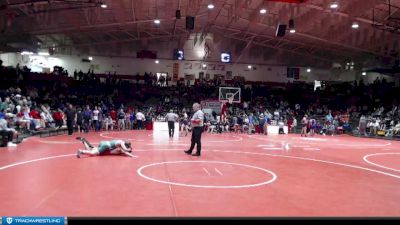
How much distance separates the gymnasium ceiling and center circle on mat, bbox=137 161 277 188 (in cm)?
1307

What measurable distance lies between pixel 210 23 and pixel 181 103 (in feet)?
24.3

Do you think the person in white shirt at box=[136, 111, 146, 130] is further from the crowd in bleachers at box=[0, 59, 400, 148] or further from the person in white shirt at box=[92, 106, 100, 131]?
the person in white shirt at box=[92, 106, 100, 131]

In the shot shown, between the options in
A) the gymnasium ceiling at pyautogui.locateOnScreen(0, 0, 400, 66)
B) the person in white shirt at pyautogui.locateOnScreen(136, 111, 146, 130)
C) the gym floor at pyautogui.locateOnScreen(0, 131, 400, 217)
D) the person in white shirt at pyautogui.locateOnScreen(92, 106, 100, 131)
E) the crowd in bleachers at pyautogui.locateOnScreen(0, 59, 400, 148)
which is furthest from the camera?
the person in white shirt at pyautogui.locateOnScreen(136, 111, 146, 130)

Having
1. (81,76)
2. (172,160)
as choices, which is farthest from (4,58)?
(172,160)

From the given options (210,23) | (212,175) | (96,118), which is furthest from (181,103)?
(212,175)

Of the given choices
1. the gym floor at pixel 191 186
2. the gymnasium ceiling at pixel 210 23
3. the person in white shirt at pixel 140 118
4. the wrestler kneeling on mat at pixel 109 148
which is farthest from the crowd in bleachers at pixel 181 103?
the gym floor at pixel 191 186

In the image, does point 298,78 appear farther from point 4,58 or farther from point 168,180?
point 168,180

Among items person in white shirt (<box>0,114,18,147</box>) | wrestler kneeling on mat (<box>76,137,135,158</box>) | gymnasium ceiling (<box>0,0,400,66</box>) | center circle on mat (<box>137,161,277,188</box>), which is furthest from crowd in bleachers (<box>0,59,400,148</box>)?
Answer: center circle on mat (<box>137,161,277,188</box>)

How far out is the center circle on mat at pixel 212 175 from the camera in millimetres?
6648

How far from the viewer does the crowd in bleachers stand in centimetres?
2083

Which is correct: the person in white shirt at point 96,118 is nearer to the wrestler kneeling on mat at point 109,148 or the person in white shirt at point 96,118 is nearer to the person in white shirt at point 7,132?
the person in white shirt at point 7,132

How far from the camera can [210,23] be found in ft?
104

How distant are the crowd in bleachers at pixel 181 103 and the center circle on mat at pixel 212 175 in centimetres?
909

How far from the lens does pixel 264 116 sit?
25.7 meters
